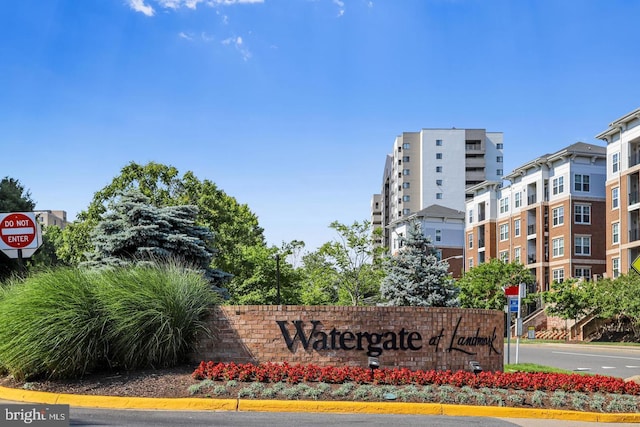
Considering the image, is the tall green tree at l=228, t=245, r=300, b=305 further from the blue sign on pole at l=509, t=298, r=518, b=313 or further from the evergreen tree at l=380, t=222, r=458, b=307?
the blue sign on pole at l=509, t=298, r=518, b=313

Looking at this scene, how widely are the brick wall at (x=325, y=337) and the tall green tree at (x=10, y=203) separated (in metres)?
16.5

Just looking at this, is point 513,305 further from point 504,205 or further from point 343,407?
point 504,205

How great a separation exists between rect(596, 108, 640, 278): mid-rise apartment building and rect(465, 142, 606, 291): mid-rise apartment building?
21.1ft

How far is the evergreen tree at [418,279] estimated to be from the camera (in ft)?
119

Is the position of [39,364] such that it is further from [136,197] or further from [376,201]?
[376,201]

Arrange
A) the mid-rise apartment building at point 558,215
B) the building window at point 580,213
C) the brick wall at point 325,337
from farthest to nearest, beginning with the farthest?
the building window at point 580,213
the mid-rise apartment building at point 558,215
the brick wall at point 325,337

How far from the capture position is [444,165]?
111375mm

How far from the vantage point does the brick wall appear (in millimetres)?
15125

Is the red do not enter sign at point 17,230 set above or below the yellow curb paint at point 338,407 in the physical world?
above

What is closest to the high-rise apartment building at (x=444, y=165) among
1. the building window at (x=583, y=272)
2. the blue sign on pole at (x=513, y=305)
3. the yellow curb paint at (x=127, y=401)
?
the building window at (x=583, y=272)

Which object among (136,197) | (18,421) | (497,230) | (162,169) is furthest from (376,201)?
(18,421)

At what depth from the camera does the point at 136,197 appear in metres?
22.5

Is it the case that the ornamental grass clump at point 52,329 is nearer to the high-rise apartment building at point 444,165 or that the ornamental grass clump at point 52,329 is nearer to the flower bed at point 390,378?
the flower bed at point 390,378

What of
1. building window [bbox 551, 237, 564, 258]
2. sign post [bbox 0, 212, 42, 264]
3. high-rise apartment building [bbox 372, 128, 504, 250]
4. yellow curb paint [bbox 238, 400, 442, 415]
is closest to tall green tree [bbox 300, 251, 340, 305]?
building window [bbox 551, 237, 564, 258]
